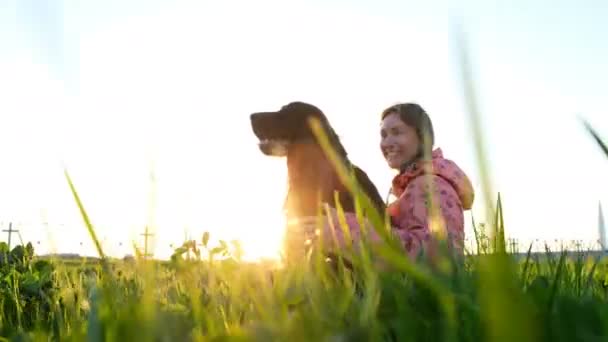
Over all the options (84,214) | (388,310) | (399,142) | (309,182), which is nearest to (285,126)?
(309,182)

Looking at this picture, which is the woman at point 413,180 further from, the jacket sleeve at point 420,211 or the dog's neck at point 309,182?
the dog's neck at point 309,182

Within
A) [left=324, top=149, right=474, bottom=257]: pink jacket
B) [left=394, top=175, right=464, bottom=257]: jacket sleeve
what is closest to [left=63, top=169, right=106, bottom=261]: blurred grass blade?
[left=324, top=149, right=474, bottom=257]: pink jacket

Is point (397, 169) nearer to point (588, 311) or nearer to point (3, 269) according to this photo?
point (3, 269)

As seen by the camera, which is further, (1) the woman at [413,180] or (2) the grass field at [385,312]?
(1) the woman at [413,180]

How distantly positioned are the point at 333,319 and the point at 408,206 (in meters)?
3.69

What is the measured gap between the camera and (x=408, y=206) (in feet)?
14.6

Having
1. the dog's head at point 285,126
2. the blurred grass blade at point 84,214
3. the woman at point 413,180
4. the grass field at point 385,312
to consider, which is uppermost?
the dog's head at point 285,126

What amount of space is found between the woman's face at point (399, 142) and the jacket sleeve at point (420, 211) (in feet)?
1.12

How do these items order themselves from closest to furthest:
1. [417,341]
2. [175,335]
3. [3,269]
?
[175,335] → [417,341] → [3,269]

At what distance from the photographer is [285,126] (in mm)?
5184

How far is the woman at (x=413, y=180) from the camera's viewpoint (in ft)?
14.1

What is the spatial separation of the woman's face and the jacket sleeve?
34 centimetres

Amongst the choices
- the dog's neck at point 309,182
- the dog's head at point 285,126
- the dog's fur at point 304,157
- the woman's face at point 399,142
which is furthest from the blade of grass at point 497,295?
the dog's head at point 285,126

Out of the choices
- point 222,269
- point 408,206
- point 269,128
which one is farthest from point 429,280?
point 269,128
